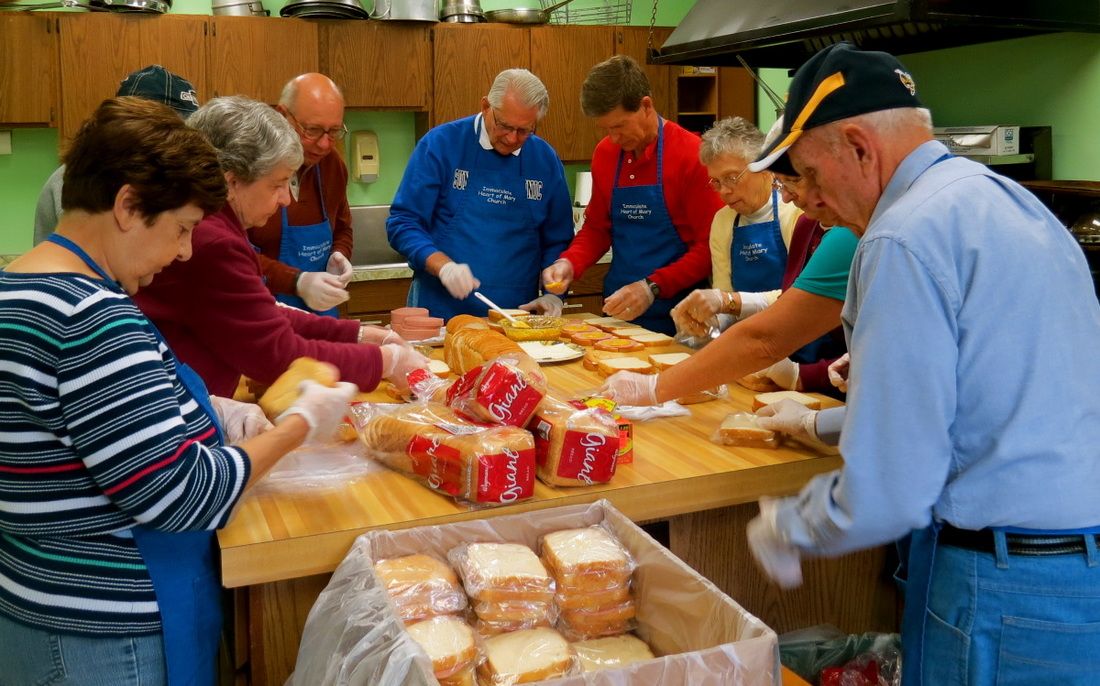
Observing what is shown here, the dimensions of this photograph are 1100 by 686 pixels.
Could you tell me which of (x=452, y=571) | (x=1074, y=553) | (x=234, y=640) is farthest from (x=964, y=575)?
(x=234, y=640)

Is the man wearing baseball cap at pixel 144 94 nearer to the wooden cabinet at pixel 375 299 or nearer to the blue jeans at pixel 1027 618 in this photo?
the wooden cabinet at pixel 375 299

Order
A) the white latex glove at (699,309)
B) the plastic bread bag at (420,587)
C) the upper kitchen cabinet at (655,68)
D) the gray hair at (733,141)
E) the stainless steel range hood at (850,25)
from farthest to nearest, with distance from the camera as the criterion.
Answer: the upper kitchen cabinet at (655,68) < the stainless steel range hood at (850,25) < the gray hair at (733,141) < the white latex glove at (699,309) < the plastic bread bag at (420,587)

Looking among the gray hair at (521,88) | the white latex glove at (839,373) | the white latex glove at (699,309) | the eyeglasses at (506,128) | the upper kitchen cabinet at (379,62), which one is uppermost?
the upper kitchen cabinet at (379,62)

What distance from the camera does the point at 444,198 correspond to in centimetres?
384

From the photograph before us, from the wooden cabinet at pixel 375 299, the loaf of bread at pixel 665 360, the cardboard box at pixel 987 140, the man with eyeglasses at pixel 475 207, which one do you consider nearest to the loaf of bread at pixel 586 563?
the loaf of bread at pixel 665 360

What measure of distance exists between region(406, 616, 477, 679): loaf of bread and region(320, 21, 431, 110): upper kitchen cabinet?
4.47 meters

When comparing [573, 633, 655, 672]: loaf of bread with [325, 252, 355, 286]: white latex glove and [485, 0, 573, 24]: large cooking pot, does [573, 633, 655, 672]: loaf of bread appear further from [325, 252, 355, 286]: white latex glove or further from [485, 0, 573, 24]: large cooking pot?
[485, 0, 573, 24]: large cooking pot

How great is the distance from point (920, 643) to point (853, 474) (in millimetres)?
414

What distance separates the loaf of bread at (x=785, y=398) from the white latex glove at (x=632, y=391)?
253 mm

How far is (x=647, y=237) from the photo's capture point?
3736 mm

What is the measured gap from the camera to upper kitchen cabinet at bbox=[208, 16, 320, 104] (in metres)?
5.16

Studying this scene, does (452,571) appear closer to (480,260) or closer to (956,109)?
(480,260)

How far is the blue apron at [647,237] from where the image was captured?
3660mm

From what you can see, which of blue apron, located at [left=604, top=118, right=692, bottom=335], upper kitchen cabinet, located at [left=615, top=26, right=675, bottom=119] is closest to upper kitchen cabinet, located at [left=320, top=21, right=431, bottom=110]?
upper kitchen cabinet, located at [left=615, top=26, right=675, bottom=119]
